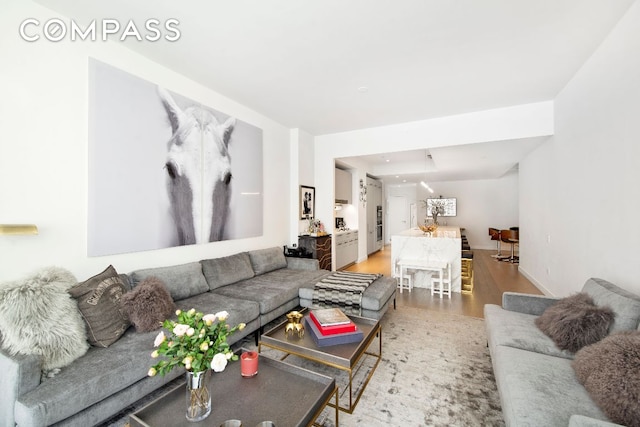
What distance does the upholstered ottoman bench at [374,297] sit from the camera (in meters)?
2.94

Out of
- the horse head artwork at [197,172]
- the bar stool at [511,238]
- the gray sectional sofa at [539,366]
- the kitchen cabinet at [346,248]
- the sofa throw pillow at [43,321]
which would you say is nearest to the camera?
the gray sectional sofa at [539,366]

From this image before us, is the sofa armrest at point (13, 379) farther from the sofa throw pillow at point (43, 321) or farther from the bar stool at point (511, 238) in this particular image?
the bar stool at point (511, 238)

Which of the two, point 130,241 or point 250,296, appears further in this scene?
point 250,296

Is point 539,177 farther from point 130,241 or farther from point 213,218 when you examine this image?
point 130,241

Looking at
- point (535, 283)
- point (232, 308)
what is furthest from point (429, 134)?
point (232, 308)

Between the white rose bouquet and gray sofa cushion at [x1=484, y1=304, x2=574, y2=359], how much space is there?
75.0 inches

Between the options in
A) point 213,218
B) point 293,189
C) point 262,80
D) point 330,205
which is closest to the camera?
point 262,80

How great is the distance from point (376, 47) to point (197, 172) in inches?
97.4

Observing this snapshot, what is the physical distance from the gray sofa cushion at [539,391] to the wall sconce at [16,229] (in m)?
3.10

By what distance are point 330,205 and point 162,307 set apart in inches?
154

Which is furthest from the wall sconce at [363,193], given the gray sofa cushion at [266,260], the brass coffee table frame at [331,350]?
the brass coffee table frame at [331,350]

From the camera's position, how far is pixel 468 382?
214cm

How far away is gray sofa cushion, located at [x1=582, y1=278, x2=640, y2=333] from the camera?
163cm

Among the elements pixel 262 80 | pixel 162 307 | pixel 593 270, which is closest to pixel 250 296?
pixel 162 307
